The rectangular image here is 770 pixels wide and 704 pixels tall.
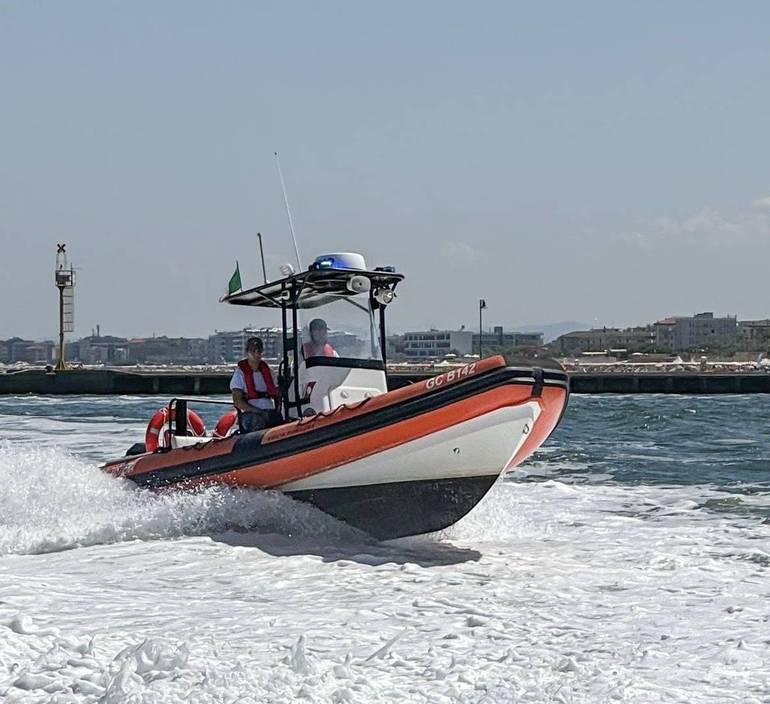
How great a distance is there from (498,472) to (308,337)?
1.98 meters

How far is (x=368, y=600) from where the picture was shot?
6.15 metres

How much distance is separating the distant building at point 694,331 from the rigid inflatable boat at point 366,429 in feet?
490

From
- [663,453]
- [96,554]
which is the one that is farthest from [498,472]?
[663,453]

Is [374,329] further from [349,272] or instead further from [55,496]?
[55,496]

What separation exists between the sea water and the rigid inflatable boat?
217 millimetres

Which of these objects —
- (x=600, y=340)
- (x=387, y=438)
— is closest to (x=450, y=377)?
(x=387, y=438)

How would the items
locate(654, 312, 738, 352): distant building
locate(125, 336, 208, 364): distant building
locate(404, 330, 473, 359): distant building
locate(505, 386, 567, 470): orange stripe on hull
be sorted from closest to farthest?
locate(505, 386, 567, 470): orange stripe on hull < locate(404, 330, 473, 359): distant building < locate(125, 336, 208, 364): distant building < locate(654, 312, 738, 352): distant building

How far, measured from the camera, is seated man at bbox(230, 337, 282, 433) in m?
8.59

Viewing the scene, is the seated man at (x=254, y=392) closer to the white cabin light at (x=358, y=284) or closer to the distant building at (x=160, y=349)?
the white cabin light at (x=358, y=284)

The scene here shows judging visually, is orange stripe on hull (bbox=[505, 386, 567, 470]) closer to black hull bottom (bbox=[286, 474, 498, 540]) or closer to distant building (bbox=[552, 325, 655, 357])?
black hull bottom (bbox=[286, 474, 498, 540])

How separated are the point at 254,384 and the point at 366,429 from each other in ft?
4.88

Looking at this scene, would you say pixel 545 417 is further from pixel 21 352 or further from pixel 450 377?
pixel 21 352

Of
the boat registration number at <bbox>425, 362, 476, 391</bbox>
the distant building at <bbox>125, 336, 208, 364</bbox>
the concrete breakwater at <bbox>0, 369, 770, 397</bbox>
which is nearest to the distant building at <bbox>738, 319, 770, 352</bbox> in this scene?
the distant building at <bbox>125, 336, 208, 364</bbox>

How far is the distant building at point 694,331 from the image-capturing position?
160 m
